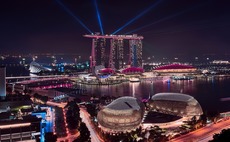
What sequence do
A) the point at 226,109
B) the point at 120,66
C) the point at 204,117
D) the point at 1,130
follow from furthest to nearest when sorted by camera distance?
1. the point at 120,66
2. the point at 226,109
3. the point at 204,117
4. the point at 1,130

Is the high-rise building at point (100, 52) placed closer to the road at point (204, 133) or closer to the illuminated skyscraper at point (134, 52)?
the illuminated skyscraper at point (134, 52)

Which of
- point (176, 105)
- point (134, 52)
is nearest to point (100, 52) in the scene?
point (134, 52)

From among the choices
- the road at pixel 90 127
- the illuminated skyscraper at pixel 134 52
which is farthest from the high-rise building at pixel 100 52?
the road at pixel 90 127

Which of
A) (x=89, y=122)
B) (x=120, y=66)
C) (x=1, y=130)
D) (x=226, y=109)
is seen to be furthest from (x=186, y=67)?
(x=1, y=130)

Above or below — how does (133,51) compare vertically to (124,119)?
above

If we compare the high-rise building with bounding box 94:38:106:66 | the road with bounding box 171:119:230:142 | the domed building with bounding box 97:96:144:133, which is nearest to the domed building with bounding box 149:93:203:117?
the road with bounding box 171:119:230:142

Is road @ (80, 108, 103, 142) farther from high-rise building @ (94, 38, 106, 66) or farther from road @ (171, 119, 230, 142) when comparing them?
high-rise building @ (94, 38, 106, 66)

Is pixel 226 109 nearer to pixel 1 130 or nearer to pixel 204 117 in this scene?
pixel 204 117
